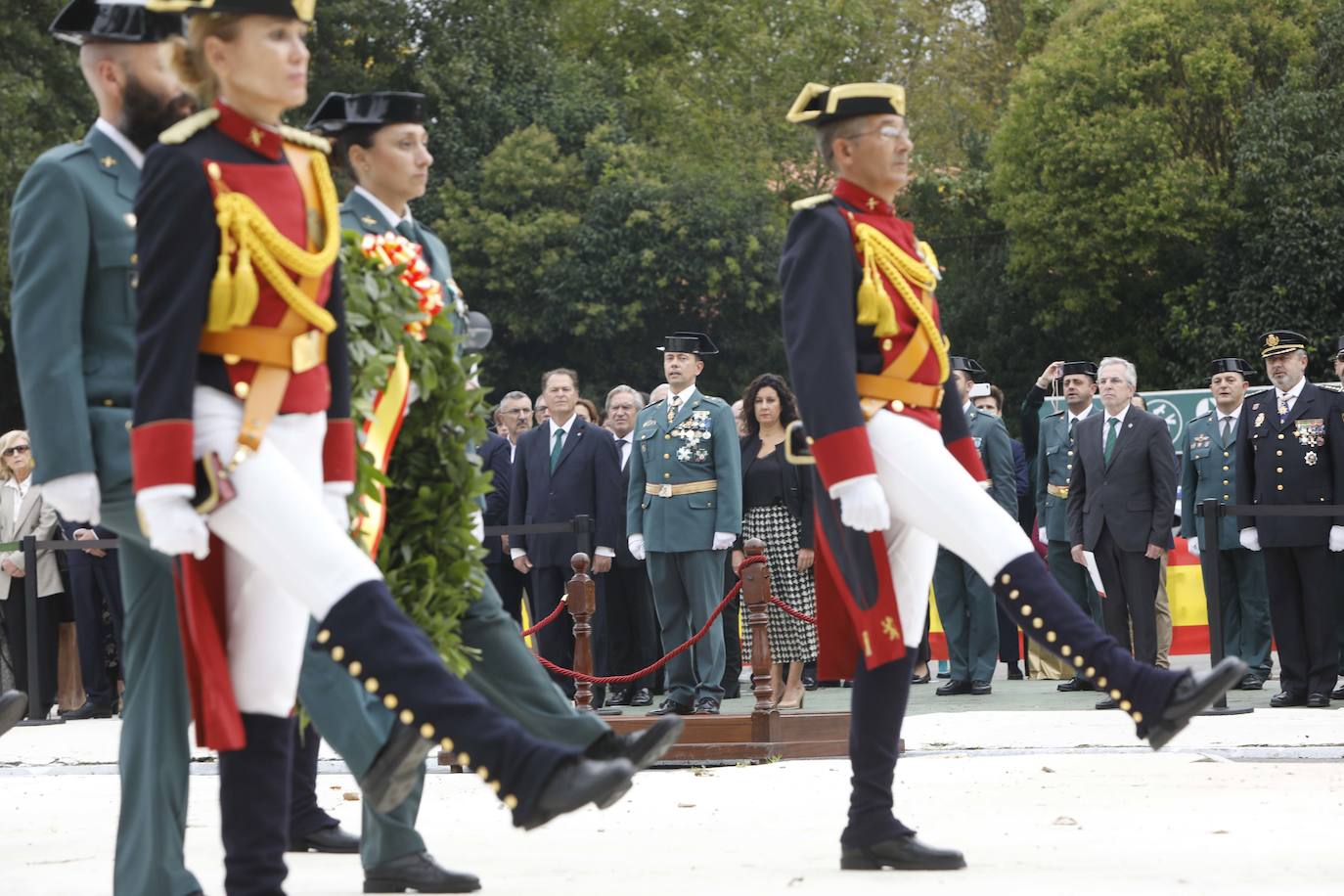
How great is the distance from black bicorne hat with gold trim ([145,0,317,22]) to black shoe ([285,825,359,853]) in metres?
2.92

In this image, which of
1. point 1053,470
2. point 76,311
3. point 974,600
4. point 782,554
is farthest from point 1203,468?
point 76,311

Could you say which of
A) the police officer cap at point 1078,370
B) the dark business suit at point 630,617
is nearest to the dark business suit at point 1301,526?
the police officer cap at point 1078,370

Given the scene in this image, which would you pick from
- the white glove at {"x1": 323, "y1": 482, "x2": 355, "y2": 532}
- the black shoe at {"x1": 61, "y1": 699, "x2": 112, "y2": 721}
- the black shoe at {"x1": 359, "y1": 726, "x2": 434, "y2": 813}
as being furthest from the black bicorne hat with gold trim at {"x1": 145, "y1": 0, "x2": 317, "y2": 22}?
the black shoe at {"x1": 61, "y1": 699, "x2": 112, "y2": 721}

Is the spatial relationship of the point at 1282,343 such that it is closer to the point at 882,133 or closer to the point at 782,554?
the point at 782,554

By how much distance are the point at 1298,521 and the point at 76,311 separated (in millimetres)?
8816

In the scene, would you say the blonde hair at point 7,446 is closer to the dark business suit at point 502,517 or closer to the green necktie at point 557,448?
the dark business suit at point 502,517

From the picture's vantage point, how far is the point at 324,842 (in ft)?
20.7

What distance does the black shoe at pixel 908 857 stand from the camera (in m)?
5.37

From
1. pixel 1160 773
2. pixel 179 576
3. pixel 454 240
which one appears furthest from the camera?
pixel 454 240

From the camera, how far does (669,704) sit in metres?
11.4

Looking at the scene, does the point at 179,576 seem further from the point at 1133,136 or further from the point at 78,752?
the point at 1133,136

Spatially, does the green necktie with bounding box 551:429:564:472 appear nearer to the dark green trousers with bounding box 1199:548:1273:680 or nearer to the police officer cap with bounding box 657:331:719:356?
the police officer cap with bounding box 657:331:719:356

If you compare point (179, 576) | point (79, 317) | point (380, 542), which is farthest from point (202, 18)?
point (380, 542)

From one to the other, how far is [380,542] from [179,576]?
122 cm
